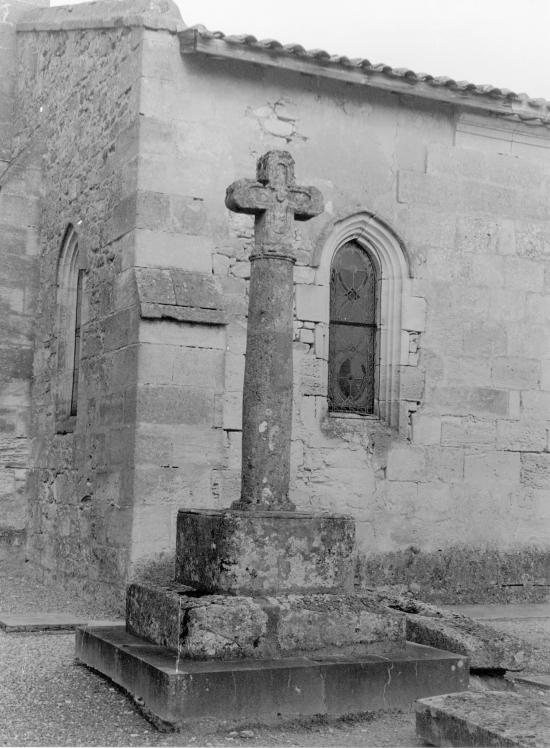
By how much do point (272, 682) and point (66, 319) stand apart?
6579mm

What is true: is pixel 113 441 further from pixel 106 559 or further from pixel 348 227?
pixel 348 227

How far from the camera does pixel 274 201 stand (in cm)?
578

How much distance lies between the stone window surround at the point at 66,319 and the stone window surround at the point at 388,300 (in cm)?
286

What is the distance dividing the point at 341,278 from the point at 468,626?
4201mm

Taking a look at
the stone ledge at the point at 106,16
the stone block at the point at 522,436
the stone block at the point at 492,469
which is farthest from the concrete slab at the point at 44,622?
the stone ledge at the point at 106,16

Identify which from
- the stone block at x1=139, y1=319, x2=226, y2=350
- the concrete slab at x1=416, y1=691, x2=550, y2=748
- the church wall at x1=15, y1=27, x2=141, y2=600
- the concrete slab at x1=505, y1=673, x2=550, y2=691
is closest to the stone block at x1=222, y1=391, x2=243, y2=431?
the stone block at x1=139, y1=319, x2=226, y2=350

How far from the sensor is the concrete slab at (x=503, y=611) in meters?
8.41

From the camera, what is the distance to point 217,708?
4660 millimetres

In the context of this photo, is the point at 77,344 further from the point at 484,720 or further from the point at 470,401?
the point at 484,720

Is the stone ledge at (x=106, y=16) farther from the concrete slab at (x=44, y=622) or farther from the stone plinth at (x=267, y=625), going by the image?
the stone plinth at (x=267, y=625)

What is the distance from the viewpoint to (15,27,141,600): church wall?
8.52m

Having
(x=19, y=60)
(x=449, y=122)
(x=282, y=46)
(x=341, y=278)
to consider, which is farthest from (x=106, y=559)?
(x=19, y=60)

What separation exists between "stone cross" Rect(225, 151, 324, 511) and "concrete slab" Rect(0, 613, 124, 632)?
7.85ft

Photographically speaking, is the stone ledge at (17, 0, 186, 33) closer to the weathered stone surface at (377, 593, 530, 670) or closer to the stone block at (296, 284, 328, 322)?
the stone block at (296, 284, 328, 322)
